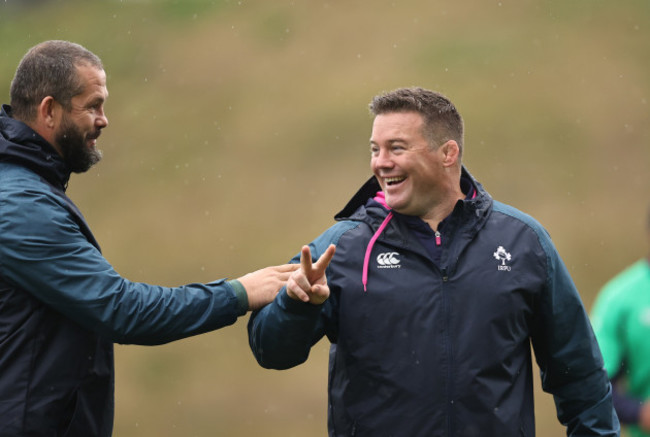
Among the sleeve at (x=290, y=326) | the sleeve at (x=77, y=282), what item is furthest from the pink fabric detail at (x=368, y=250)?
the sleeve at (x=77, y=282)

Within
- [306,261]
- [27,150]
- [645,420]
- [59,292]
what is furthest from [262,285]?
[645,420]

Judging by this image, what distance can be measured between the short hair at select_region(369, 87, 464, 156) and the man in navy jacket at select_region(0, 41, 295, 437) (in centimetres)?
90

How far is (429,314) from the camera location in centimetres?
409

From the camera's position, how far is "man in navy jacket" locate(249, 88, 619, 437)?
4.05 metres

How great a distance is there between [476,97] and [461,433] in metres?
14.9

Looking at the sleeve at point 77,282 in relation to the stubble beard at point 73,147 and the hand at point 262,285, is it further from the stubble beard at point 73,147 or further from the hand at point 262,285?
the stubble beard at point 73,147

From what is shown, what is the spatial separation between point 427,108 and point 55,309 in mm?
1805

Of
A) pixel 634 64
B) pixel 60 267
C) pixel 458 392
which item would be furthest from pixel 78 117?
pixel 634 64

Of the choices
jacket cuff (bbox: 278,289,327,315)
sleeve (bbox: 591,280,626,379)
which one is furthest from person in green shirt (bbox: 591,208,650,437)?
jacket cuff (bbox: 278,289,327,315)

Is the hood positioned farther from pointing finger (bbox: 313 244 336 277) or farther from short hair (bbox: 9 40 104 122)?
short hair (bbox: 9 40 104 122)

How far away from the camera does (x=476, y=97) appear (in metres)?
18.5

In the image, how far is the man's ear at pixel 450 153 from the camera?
450 cm

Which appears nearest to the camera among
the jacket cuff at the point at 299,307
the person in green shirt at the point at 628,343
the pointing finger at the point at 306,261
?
the pointing finger at the point at 306,261

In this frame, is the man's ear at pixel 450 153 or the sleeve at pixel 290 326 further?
the man's ear at pixel 450 153
